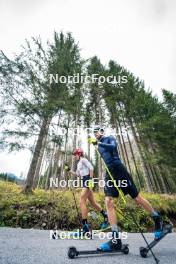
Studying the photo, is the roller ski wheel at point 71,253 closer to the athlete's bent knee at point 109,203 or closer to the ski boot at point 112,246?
the ski boot at point 112,246

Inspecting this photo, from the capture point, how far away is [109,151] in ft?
12.7

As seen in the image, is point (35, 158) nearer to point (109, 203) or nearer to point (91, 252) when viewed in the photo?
point (109, 203)

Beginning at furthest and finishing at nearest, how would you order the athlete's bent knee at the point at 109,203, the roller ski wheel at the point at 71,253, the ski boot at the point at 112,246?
the athlete's bent knee at the point at 109,203 → the ski boot at the point at 112,246 → the roller ski wheel at the point at 71,253

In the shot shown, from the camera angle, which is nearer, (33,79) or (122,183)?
(122,183)

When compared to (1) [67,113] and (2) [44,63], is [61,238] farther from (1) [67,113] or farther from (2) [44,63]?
(2) [44,63]

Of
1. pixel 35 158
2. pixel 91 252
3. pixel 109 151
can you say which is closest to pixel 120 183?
pixel 109 151

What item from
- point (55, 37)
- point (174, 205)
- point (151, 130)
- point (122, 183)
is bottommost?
point (122, 183)

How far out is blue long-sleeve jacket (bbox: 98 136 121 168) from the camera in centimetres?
376

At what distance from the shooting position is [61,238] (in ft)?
16.5

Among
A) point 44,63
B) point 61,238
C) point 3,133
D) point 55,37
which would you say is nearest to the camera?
point 61,238

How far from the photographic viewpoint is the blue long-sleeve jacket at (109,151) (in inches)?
148

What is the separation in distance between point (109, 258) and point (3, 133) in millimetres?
7897

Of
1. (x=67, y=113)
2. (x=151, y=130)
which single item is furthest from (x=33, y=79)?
(x=151, y=130)

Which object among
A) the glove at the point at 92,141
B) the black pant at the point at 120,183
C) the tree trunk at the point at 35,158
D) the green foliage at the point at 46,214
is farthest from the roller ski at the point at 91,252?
the tree trunk at the point at 35,158
